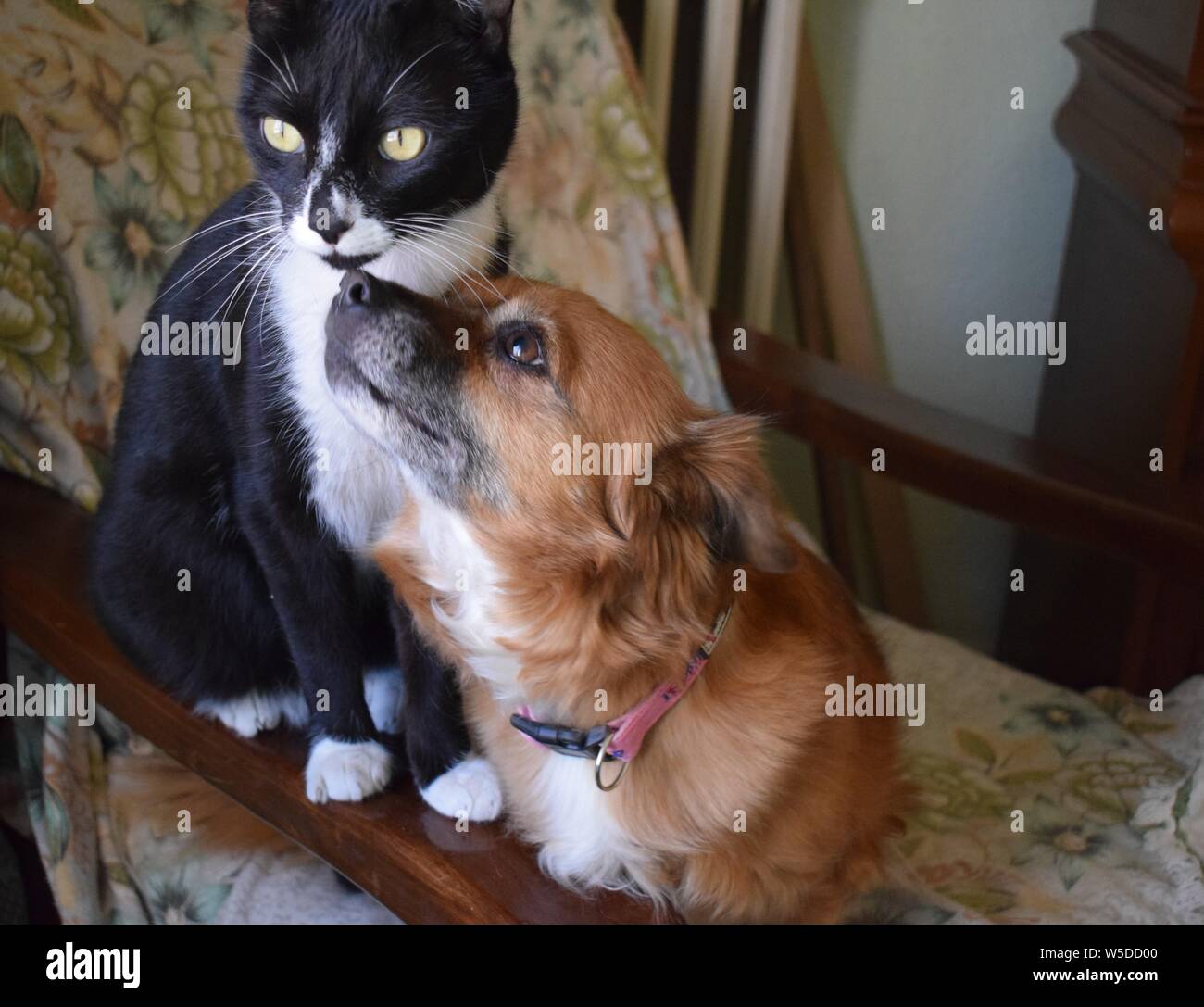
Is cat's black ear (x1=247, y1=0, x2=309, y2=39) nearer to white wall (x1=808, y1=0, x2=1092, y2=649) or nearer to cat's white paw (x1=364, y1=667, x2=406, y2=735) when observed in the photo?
cat's white paw (x1=364, y1=667, x2=406, y2=735)

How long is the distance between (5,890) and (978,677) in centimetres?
112

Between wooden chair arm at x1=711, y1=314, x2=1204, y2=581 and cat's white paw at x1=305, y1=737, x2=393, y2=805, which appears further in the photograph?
wooden chair arm at x1=711, y1=314, x2=1204, y2=581

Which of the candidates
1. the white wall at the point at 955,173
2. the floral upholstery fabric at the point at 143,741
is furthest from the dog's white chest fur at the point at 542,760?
the white wall at the point at 955,173

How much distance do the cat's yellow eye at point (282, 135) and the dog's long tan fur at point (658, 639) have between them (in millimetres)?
203

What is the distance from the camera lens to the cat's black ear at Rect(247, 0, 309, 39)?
98cm

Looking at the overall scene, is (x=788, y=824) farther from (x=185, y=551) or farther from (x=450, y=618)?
(x=185, y=551)

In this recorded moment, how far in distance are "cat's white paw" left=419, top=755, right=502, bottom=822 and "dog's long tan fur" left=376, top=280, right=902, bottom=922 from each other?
0.02 meters

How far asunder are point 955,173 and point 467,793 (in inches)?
55.7

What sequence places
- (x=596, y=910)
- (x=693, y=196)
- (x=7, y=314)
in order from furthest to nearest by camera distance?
(x=693, y=196) < (x=7, y=314) < (x=596, y=910)

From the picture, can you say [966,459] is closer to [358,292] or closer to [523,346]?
[523,346]

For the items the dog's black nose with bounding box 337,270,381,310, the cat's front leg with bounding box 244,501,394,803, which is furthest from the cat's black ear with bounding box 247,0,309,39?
the cat's front leg with bounding box 244,501,394,803

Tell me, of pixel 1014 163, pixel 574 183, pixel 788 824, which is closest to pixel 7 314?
pixel 574 183

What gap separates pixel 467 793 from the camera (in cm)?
102

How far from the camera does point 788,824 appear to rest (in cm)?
105
